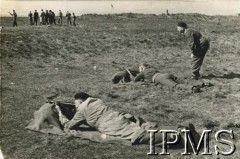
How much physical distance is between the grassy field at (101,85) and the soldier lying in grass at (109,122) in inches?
8.0

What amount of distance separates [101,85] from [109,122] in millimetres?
3798

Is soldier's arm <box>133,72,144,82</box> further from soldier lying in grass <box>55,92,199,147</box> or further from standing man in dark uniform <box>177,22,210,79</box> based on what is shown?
soldier lying in grass <box>55,92,199,147</box>

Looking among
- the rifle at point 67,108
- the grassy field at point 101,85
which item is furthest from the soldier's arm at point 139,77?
the rifle at point 67,108

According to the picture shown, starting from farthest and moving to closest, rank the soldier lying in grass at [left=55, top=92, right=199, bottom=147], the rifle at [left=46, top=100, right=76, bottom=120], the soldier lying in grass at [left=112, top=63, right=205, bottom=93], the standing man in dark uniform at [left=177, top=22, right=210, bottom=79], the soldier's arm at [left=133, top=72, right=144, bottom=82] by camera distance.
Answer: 1. the soldier's arm at [left=133, top=72, right=144, bottom=82]
2. the standing man in dark uniform at [left=177, top=22, right=210, bottom=79]
3. the soldier lying in grass at [left=112, top=63, right=205, bottom=93]
4. the rifle at [left=46, top=100, right=76, bottom=120]
5. the soldier lying in grass at [left=55, top=92, right=199, bottom=147]

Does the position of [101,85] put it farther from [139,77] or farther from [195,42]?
[195,42]

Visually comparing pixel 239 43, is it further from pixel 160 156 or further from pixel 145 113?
pixel 160 156

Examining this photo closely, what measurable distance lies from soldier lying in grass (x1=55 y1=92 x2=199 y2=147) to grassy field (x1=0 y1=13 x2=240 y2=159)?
0.20 meters

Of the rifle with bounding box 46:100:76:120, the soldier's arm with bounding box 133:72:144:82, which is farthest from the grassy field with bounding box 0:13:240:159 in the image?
the rifle with bounding box 46:100:76:120

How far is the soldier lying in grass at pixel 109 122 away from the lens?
5617 mm

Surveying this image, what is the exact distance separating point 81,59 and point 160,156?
8796 millimetres

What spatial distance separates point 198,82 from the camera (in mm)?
9227

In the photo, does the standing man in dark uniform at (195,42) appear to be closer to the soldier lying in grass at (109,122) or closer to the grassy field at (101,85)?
the grassy field at (101,85)

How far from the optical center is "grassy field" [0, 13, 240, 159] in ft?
18.9

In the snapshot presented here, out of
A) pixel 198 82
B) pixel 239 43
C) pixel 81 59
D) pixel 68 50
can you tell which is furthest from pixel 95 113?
pixel 239 43
